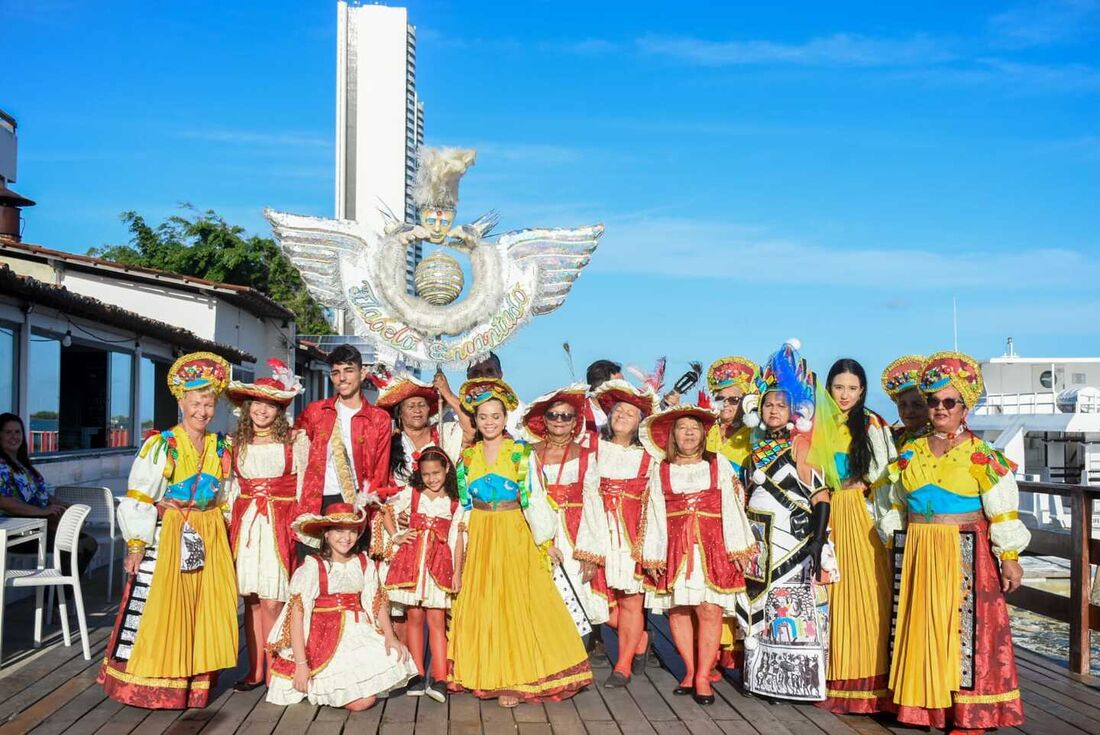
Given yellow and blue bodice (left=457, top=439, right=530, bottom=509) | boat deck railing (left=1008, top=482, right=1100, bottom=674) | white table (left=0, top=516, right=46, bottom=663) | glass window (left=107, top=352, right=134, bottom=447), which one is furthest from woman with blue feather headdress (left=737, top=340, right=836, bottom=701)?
glass window (left=107, top=352, right=134, bottom=447)

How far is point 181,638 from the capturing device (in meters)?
4.96

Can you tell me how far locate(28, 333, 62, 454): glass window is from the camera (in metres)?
10.3

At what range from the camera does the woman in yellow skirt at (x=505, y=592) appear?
5.04 m

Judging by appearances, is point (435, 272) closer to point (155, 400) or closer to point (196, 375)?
point (196, 375)

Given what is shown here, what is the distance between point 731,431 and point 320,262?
8.63 ft

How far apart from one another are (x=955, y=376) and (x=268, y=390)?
3190mm

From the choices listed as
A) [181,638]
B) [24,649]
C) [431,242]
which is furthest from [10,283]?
[181,638]

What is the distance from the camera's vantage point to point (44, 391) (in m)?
10.7

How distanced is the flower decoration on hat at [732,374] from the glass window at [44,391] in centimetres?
691

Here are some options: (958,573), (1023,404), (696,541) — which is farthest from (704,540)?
(1023,404)

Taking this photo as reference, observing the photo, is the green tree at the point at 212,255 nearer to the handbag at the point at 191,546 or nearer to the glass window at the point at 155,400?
the glass window at the point at 155,400

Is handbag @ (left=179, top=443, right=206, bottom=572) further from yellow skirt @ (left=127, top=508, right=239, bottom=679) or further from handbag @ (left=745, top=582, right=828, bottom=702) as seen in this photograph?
handbag @ (left=745, top=582, right=828, bottom=702)

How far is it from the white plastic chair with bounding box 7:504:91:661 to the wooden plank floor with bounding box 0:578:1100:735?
420 millimetres

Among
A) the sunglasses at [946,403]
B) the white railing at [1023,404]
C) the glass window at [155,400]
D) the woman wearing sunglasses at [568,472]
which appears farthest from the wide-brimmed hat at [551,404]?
the white railing at [1023,404]
